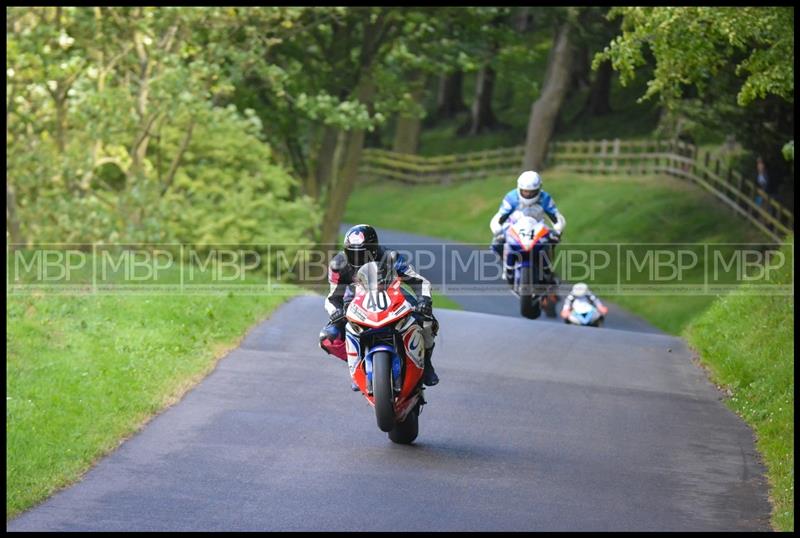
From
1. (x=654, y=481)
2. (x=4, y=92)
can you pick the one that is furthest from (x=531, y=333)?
(x=4, y=92)

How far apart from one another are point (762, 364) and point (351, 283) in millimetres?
6209

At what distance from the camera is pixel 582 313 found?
2498 cm

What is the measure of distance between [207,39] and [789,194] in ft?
48.8

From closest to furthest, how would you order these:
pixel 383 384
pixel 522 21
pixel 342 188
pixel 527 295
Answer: pixel 383 384 → pixel 527 295 → pixel 342 188 → pixel 522 21

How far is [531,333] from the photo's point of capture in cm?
1931

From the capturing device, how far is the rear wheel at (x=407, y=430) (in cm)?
1197

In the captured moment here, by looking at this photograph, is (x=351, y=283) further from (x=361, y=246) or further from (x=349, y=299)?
(x=361, y=246)

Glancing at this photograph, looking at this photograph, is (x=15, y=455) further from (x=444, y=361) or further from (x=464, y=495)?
(x=444, y=361)

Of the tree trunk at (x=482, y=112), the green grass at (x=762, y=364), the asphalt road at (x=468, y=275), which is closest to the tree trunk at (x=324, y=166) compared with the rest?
the asphalt road at (x=468, y=275)

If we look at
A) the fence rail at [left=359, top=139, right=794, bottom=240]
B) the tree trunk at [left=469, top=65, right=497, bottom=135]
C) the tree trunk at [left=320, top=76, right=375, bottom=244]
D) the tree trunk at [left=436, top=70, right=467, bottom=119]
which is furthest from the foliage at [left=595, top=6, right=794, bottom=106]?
the tree trunk at [left=436, top=70, right=467, bottom=119]

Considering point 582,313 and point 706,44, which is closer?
point 706,44

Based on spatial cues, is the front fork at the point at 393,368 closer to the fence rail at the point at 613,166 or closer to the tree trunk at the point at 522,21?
→ the fence rail at the point at 613,166

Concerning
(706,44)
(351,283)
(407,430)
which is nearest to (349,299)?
(351,283)

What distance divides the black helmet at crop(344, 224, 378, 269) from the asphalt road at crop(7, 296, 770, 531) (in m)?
1.59
